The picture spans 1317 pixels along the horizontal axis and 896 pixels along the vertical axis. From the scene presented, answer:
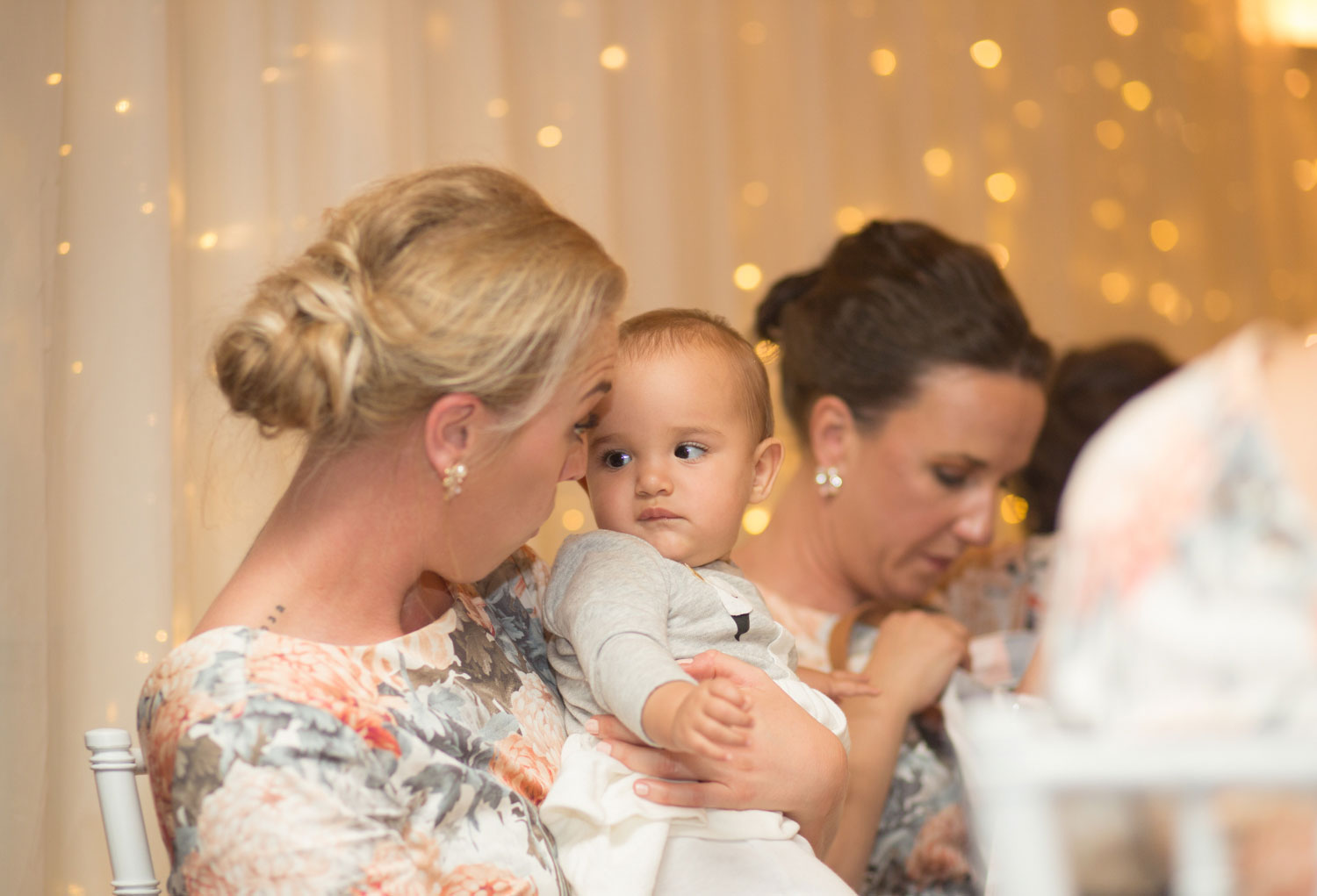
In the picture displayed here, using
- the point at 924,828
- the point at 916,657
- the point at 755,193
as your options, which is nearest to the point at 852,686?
the point at 916,657

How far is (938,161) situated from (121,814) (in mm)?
2558

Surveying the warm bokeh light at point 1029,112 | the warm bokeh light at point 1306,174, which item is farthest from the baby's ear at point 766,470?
the warm bokeh light at point 1306,174

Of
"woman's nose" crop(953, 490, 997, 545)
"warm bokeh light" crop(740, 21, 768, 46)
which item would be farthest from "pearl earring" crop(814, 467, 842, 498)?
"warm bokeh light" crop(740, 21, 768, 46)

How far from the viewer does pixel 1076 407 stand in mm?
2812

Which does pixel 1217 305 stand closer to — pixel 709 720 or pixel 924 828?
pixel 924 828

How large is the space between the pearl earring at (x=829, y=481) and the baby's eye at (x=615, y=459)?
2.39ft

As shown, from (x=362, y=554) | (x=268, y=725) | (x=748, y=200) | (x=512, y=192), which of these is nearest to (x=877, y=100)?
(x=748, y=200)

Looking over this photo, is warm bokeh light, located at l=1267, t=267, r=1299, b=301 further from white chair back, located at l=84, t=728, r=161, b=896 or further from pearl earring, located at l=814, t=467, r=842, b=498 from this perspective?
white chair back, located at l=84, t=728, r=161, b=896

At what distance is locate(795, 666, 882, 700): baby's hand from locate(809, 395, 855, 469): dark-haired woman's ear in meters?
0.48

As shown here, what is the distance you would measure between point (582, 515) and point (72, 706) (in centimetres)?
102

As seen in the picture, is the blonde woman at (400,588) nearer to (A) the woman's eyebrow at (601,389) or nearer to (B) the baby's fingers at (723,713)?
Result: (A) the woman's eyebrow at (601,389)

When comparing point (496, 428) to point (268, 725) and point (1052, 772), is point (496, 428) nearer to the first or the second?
point (268, 725)

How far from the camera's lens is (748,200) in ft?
8.80

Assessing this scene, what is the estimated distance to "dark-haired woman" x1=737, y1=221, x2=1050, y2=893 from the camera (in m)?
2.00
